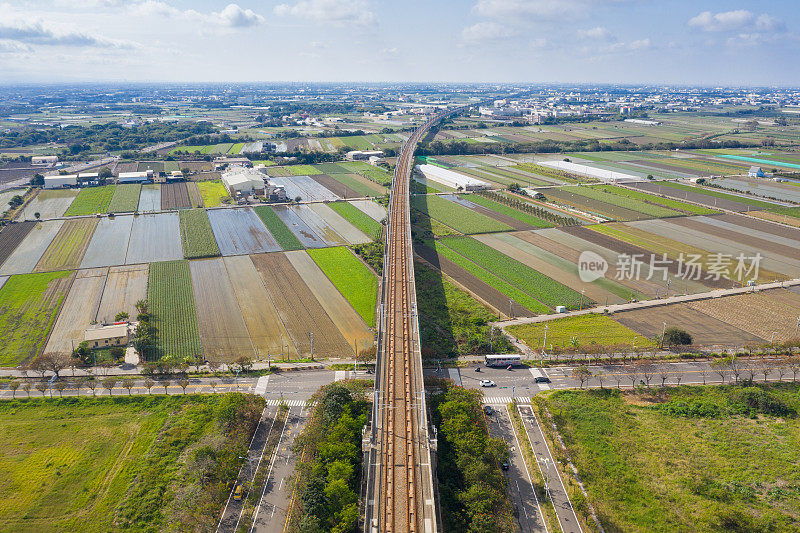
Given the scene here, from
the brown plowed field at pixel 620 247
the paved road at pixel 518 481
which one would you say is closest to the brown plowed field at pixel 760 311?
the brown plowed field at pixel 620 247

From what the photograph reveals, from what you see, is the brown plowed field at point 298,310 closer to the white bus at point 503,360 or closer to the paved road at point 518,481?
the white bus at point 503,360

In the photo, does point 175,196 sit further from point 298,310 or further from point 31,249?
point 298,310

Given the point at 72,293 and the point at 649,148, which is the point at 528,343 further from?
the point at 649,148

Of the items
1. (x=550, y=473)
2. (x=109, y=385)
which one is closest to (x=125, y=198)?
(x=109, y=385)

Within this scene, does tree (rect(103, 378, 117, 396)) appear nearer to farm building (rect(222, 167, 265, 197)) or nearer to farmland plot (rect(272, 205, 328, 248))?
farmland plot (rect(272, 205, 328, 248))

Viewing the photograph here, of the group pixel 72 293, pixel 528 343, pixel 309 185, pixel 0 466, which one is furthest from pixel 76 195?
pixel 528 343

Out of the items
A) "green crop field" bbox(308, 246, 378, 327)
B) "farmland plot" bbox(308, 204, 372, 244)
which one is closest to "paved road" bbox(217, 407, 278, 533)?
"green crop field" bbox(308, 246, 378, 327)
